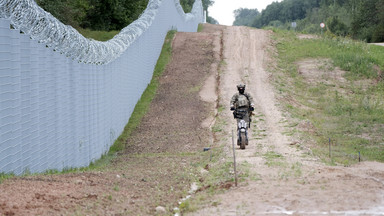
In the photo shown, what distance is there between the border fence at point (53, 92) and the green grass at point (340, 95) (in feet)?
19.9

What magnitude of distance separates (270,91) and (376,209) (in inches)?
700

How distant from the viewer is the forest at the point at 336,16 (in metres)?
67.6

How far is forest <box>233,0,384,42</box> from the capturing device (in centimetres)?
6762

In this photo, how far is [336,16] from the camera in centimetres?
9150

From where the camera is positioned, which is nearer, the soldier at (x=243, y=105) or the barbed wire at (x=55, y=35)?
the barbed wire at (x=55, y=35)

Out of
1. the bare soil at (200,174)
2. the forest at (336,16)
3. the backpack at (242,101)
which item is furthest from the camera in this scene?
the forest at (336,16)

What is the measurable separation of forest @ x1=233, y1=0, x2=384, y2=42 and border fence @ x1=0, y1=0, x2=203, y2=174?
25.0 meters

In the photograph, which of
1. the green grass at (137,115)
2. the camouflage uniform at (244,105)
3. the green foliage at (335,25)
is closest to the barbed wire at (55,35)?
the green grass at (137,115)

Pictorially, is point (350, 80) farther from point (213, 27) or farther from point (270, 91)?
point (213, 27)

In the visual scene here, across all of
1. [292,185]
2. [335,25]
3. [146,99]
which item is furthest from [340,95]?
[335,25]

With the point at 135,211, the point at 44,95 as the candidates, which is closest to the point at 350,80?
the point at 44,95

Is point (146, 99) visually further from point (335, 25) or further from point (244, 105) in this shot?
point (335, 25)

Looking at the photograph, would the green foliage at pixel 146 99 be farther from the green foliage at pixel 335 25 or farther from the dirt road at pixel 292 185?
the green foliage at pixel 335 25

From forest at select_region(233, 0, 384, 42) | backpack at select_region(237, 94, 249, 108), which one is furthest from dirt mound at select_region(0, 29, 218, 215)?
forest at select_region(233, 0, 384, 42)
